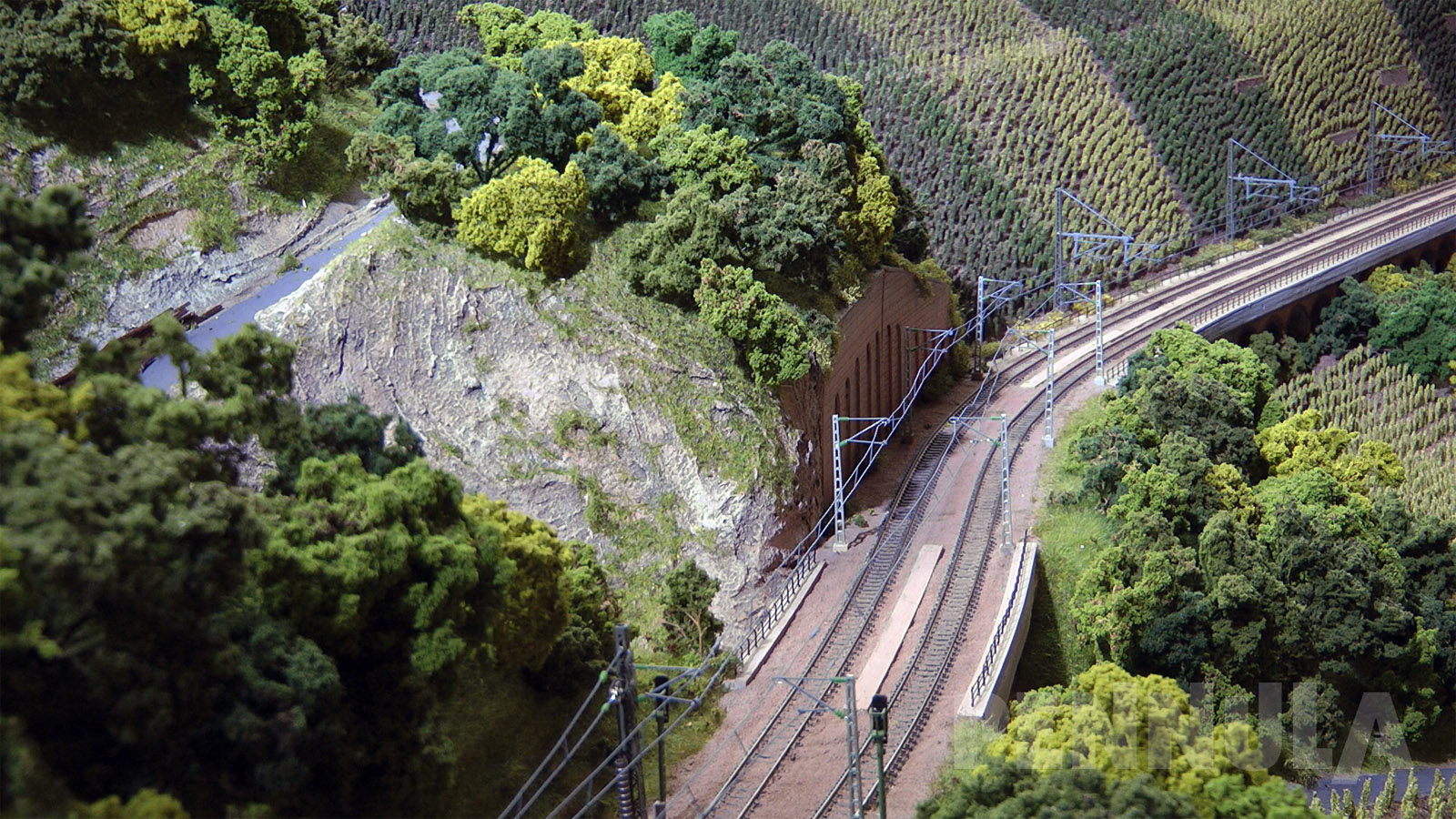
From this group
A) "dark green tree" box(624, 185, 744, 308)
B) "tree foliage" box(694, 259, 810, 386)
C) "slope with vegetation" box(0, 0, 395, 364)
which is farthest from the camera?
"slope with vegetation" box(0, 0, 395, 364)

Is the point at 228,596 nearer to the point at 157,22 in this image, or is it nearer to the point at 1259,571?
the point at 157,22

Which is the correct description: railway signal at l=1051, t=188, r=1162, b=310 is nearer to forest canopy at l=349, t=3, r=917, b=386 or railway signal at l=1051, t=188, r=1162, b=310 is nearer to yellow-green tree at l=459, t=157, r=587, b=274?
forest canopy at l=349, t=3, r=917, b=386

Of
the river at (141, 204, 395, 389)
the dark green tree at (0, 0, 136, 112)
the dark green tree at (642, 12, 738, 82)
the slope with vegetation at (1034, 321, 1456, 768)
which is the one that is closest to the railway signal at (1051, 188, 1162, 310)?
the slope with vegetation at (1034, 321, 1456, 768)

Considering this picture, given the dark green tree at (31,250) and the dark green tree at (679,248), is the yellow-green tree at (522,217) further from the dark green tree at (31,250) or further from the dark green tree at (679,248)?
the dark green tree at (31,250)

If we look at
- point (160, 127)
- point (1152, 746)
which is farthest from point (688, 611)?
point (160, 127)

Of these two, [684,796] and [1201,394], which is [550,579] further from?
[1201,394]

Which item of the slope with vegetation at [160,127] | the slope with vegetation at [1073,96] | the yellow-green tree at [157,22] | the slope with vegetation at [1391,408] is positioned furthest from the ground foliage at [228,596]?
the slope with vegetation at [1073,96]
